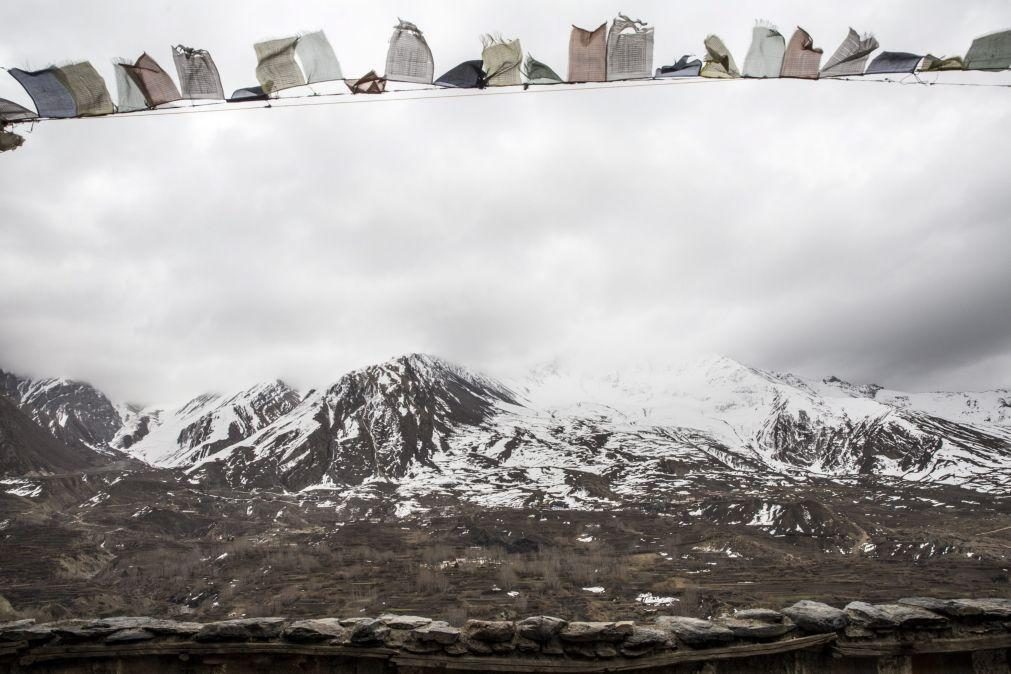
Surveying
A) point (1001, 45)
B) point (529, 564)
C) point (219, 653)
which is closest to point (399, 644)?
point (219, 653)

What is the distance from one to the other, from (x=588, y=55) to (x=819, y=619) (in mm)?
9258

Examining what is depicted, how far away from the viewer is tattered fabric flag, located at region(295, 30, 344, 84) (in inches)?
370

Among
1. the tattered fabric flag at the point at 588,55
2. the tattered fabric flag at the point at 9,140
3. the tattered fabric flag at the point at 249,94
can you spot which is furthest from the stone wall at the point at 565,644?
the tattered fabric flag at the point at 588,55

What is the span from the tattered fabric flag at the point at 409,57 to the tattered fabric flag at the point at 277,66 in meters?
1.59

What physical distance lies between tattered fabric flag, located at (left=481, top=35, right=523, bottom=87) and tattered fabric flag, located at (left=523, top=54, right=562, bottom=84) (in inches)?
6.2

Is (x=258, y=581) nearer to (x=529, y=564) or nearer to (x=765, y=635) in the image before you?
(x=529, y=564)

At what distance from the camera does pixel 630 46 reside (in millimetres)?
9633

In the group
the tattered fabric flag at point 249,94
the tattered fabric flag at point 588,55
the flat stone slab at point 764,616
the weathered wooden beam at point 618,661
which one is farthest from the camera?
the tattered fabric flag at point 588,55

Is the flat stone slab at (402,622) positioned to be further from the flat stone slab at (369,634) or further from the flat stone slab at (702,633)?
the flat stone slab at (702,633)

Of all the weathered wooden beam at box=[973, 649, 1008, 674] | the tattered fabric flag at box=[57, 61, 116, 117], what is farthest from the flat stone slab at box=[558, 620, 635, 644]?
the tattered fabric flag at box=[57, 61, 116, 117]

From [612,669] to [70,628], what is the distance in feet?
23.9

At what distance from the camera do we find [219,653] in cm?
713

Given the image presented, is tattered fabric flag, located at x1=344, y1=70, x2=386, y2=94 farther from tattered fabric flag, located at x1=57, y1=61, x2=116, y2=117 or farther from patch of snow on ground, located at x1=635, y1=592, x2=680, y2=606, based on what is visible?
patch of snow on ground, located at x1=635, y1=592, x2=680, y2=606

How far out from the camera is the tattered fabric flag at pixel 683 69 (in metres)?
9.63
